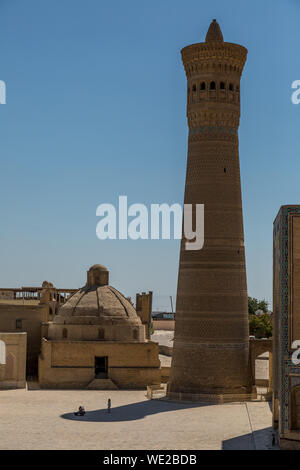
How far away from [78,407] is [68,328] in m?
7.57

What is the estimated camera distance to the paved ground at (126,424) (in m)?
25.8

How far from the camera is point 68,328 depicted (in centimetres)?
4034

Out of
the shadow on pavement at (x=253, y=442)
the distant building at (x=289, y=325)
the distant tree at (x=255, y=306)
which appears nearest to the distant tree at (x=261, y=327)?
the distant tree at (x=255, y=306)

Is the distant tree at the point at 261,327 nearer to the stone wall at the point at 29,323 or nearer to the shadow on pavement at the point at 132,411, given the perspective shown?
the stone wall at the point at 29,323

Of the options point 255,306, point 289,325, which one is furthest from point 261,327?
point 289,325

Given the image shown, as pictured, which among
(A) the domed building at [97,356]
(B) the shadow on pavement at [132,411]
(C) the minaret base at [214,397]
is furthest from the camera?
(A) the domed building at [97,356]

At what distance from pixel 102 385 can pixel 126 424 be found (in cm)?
933

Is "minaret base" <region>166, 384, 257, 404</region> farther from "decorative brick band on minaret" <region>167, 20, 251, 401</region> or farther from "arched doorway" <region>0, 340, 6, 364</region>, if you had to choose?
"arched doorway" <region>0, 340, 6, 364</region>

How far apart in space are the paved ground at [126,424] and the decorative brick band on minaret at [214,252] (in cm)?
170

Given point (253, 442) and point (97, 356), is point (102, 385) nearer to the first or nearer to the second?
point (97, 356)

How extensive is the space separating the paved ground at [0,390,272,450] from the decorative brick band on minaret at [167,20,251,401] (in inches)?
67.1

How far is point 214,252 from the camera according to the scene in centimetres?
3469

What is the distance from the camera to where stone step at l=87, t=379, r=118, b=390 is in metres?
38.5
